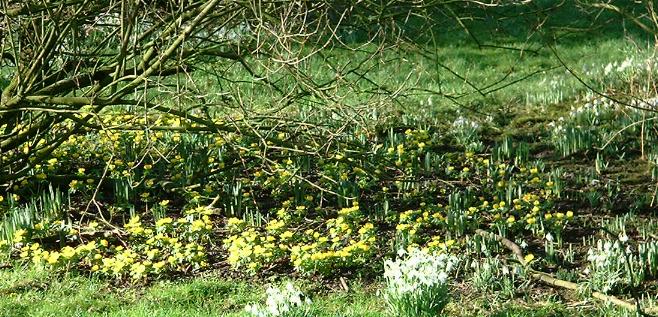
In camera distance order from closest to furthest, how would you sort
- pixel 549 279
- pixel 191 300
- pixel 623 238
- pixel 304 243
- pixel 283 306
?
pixel 283 306 → pixel 191 300 → pixel 549 279 → pixel 623 238 → pixel 304 243

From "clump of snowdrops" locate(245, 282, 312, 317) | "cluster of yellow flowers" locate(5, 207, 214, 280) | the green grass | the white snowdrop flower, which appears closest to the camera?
"clump of snowdrops" locate(245, 282, 312, 317)

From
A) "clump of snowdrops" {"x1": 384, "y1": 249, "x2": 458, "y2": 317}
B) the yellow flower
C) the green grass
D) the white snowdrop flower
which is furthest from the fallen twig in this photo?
the yellow flower

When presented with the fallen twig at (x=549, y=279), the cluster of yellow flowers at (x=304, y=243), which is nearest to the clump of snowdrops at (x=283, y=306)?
the cluster of yellow flowers at (x=304, y=243)

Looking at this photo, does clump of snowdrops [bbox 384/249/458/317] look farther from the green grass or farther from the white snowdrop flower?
the white snowdrop flower

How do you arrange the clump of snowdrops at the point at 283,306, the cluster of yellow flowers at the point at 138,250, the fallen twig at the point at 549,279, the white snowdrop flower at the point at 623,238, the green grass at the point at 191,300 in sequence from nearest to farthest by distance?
the clump of snowdrops at the point at 283,306, the green grass at the point at 191,300, the fallen twig at the point at 549,279, the cluster of yellow flowers at the point at 138,250, the white snowdrop flower at the point at 623,238

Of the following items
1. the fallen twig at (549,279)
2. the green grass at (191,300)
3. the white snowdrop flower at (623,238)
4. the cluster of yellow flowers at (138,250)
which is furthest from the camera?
the white snowdrop flower at (623,238)

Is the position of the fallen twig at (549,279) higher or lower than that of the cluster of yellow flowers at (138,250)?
lower

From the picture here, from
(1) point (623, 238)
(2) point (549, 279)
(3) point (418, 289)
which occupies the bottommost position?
(2) point (549, 279)

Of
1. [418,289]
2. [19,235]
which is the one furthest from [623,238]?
[19,235]

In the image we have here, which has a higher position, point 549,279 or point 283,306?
point 283,306

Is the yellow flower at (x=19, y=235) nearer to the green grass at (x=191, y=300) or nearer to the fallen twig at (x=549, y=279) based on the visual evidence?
the green grass at (x=191, y=300)

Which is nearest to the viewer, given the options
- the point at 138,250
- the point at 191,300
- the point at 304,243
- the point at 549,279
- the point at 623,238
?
the point at 191,300

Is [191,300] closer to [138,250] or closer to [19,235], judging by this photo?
[138,250]

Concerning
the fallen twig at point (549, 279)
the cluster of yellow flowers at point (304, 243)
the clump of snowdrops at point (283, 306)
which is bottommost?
the fallen twig at point (549, 279)
